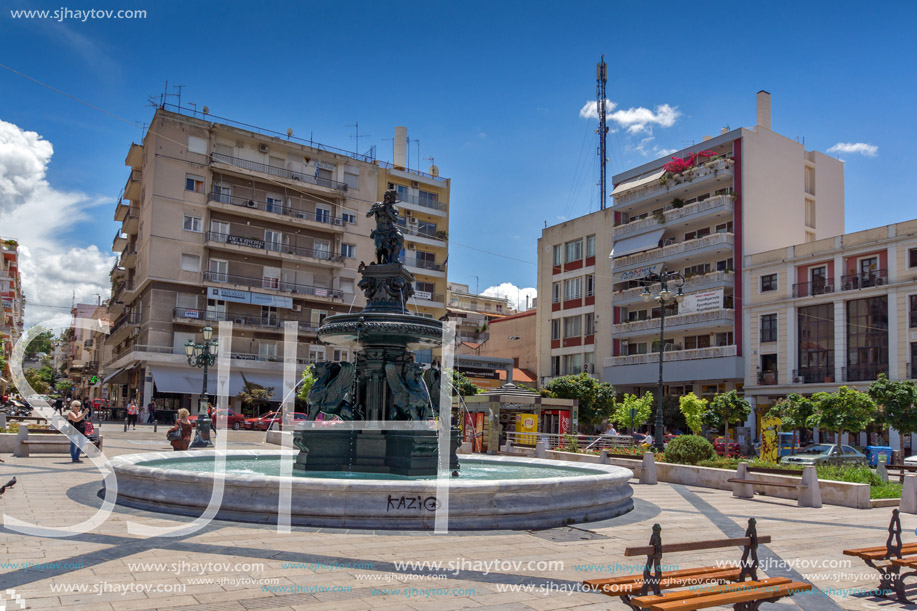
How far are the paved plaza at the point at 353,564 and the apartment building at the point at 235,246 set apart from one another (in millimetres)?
34729

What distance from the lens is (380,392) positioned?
1155cm

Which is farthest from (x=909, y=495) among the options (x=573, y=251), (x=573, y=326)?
(x=573, y=251)

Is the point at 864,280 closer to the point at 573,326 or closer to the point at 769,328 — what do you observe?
the point at 769,328

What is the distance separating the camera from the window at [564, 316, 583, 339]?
48719 millimetres

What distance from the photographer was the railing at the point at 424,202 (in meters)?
52.4

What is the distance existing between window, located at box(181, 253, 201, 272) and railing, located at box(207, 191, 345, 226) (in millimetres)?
3728

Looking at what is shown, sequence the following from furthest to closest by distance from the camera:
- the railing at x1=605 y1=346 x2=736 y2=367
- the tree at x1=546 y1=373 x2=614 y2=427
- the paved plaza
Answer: the tree at x1=546 y1=373 x2=614 y2=427 < the railing at x1=605 y1=346 x2=736 y2=367 < the paved plaza

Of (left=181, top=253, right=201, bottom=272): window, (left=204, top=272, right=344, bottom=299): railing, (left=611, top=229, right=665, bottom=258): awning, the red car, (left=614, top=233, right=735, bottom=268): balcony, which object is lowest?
the red car

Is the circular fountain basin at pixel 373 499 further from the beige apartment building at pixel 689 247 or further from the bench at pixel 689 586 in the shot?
the beige apartment building at pixel 689 247

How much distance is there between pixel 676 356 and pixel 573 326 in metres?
9.96

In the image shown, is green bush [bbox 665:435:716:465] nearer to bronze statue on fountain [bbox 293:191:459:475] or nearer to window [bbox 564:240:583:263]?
bronze statue on fountain [bbox 293:191:459:475]

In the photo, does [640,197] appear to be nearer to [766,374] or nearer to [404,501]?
[766,374]

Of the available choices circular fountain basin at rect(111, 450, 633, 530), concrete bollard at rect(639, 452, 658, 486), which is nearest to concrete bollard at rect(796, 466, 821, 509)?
concrete bollard at rect(639, 452, 658, 486)

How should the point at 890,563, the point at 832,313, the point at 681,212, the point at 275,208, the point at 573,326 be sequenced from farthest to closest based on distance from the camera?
the point at 573,326 < the point at 275,208 < the point at 681,212 < the point at 832,313 < the point at 890,563
